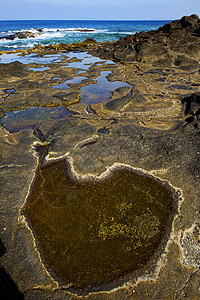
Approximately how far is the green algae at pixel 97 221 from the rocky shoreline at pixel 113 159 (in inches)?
4.6

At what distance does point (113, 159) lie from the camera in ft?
27.5

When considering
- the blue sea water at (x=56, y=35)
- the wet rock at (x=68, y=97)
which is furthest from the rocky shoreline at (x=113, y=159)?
the blue sea water at (x=56, y=35)

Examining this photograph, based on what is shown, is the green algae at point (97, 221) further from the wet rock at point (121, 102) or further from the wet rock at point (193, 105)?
the wet rock at point (193, 105)

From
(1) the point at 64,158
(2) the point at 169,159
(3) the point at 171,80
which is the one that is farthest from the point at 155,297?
(3) the point at 171,80

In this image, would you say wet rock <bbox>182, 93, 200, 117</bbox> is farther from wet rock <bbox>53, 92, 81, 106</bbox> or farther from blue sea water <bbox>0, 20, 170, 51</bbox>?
blue sea water <bbox>0, 20, 170, 51</bbox>

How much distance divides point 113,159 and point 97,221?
10.7 feet

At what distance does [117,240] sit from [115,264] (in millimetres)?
655

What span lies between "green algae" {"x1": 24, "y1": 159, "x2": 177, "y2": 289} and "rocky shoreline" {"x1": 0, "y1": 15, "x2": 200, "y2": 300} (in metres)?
0.12

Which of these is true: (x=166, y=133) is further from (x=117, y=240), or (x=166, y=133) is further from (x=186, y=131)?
(x=117, y=240)

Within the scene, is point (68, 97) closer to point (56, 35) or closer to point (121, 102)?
point (121, 102)

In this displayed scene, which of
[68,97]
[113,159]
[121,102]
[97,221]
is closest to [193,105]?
[121,102]

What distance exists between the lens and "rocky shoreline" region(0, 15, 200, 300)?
4504 millimetres

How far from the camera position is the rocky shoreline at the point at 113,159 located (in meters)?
4.50

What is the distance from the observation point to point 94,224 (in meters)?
5.84
